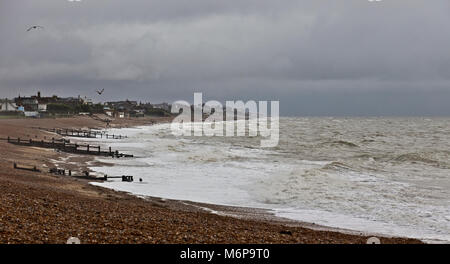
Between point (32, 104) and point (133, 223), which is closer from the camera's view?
point (133, 223)

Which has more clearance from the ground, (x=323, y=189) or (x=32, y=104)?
(x=32, y=104)

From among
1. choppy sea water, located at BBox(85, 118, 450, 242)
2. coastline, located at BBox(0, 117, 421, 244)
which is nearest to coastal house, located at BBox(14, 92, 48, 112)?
choppy sea water, located at BBox(85, 118, 450, 242)

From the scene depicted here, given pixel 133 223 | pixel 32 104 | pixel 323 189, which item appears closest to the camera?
pixel 133 223

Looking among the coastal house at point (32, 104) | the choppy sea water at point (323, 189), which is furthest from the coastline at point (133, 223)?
the coastal house at point (32, 104)

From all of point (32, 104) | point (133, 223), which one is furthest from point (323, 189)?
point (32, 104)

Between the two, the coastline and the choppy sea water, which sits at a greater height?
the coastline

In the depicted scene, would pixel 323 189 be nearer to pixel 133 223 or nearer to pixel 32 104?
pixel 133 223

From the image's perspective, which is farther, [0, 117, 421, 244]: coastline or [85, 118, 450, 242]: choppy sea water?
[85, 118, 450, 242]: choppy sea water

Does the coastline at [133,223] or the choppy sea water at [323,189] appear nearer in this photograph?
the coastline at [133,223]

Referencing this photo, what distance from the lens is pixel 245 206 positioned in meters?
19.3

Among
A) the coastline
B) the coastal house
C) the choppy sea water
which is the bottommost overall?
the choppy sea water

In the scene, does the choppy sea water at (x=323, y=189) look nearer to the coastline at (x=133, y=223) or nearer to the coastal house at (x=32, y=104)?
the coastline at (x=133, y=223)

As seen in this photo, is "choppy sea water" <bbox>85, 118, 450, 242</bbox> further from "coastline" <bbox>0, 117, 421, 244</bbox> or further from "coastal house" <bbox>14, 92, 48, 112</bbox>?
"coastal house" <bbox>14, 92, 48, 112</bbox>
